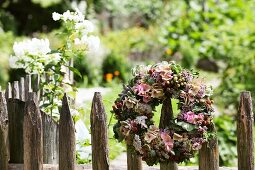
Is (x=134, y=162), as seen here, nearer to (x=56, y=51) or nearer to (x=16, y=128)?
(x=16, y=128)

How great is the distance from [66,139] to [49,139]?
17.8 inches

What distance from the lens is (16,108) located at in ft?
10.5

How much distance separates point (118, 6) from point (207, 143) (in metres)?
14.0

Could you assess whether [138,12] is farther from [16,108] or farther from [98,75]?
[16,108]

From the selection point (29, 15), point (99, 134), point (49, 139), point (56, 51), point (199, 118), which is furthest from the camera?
point (29, 15)

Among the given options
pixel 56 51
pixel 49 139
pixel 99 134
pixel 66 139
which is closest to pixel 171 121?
pixel 99 134

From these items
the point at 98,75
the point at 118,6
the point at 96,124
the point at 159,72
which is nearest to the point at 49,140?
the point at 96,124

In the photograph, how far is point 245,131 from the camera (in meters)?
2.88

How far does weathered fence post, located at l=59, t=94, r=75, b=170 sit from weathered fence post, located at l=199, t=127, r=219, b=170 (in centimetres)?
62

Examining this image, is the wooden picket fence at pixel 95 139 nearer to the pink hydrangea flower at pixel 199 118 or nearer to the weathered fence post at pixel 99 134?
the weathered fence post at pixel 99 134

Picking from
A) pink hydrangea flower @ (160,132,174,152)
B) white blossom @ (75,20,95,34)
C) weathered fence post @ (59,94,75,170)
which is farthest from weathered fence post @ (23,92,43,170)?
white blossom @ (75,20,95,34)

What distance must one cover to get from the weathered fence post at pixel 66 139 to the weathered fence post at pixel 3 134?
14.5 inches

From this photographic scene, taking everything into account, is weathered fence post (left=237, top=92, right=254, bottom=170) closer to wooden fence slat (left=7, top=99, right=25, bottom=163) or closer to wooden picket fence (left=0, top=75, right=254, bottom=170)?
wooden picket fence (left=0, top=75, right=254, bottom=170)

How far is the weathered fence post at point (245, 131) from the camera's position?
2.84 metres
